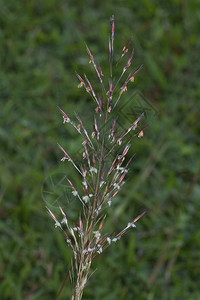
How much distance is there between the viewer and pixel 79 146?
2309 millimetres

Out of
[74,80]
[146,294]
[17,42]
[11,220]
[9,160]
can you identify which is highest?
[17,42]

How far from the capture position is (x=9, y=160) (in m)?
2.53

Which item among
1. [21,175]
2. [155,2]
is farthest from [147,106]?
[155,2]

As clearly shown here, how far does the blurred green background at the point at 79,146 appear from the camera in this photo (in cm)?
221

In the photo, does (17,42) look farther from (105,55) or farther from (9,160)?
(9,160)

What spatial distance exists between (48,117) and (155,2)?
4.34 feet

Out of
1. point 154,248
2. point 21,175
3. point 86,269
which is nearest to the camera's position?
point 86,269

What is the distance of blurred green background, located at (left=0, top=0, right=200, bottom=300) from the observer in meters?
2.21

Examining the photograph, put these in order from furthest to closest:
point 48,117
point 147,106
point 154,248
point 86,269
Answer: point 48,117 → point 154,248 → point 147,106 → point 86,269

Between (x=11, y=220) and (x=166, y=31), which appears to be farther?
(x=166, y=31)

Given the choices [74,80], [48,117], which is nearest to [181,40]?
[74,80]

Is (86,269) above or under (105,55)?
above

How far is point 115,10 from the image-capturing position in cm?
326

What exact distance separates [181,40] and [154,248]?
1.59 meters
